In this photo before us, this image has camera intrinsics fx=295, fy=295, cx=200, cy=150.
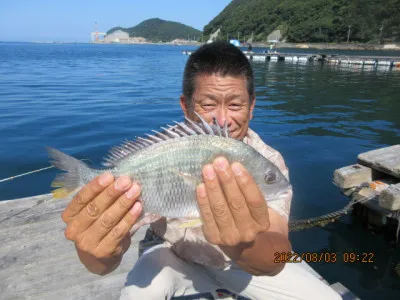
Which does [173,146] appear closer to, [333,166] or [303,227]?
[303,227]

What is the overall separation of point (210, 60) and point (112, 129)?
10916 mm

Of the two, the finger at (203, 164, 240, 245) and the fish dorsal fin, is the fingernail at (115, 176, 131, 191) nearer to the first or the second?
the fish dorsal fin

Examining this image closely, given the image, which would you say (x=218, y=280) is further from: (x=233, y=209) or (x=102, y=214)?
(x=102, y=214)

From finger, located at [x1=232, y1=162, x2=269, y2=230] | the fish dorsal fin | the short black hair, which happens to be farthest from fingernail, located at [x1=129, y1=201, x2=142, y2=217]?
the short black hair

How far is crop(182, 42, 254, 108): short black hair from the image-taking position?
9.98 ft

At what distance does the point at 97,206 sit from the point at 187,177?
26.2 inches

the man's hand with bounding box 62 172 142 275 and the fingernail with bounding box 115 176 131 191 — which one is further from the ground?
the fingernail with bounding box 115 176 131 191

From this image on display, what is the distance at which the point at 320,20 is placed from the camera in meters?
134

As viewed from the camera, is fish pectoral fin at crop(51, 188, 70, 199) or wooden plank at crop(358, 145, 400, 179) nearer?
fish pectoral fin at crop(51, 188, 70, 199)

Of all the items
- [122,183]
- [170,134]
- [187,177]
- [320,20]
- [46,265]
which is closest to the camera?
[122,183]

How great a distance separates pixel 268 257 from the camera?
2338 mm

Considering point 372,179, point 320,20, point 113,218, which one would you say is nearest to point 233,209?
point 113,218

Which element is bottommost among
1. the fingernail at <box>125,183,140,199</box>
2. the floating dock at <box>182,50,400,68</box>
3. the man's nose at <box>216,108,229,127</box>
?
the floating dock at <box>182,50,400,68</box>
